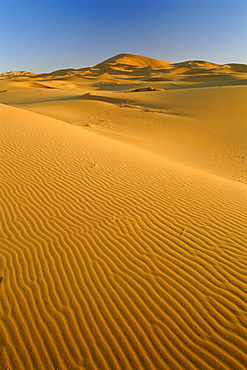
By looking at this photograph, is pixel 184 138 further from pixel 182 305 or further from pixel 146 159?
pixel 182 305

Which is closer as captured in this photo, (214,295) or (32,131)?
(214,295)

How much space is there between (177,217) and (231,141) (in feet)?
33.5

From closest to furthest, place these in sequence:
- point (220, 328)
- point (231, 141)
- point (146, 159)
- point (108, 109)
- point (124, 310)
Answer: point (220, 328) → point (124, 310) → point (146, 159) → point (231, 141) → point (108, 109)

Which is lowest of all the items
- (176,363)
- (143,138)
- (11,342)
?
(11,342)

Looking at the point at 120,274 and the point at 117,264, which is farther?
the point at 117,264

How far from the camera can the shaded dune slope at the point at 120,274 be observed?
7.96 ft

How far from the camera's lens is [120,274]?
3201 mm

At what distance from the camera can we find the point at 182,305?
281 centimetres

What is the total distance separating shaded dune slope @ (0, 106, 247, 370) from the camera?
95.5 inches

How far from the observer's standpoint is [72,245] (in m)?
3.71

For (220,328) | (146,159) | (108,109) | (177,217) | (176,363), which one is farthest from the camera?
(108,109)

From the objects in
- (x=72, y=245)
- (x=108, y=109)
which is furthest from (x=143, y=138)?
(x=72, y=245)

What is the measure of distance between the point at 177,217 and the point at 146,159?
3885 mm

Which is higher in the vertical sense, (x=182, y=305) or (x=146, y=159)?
(x=146, y=159)
